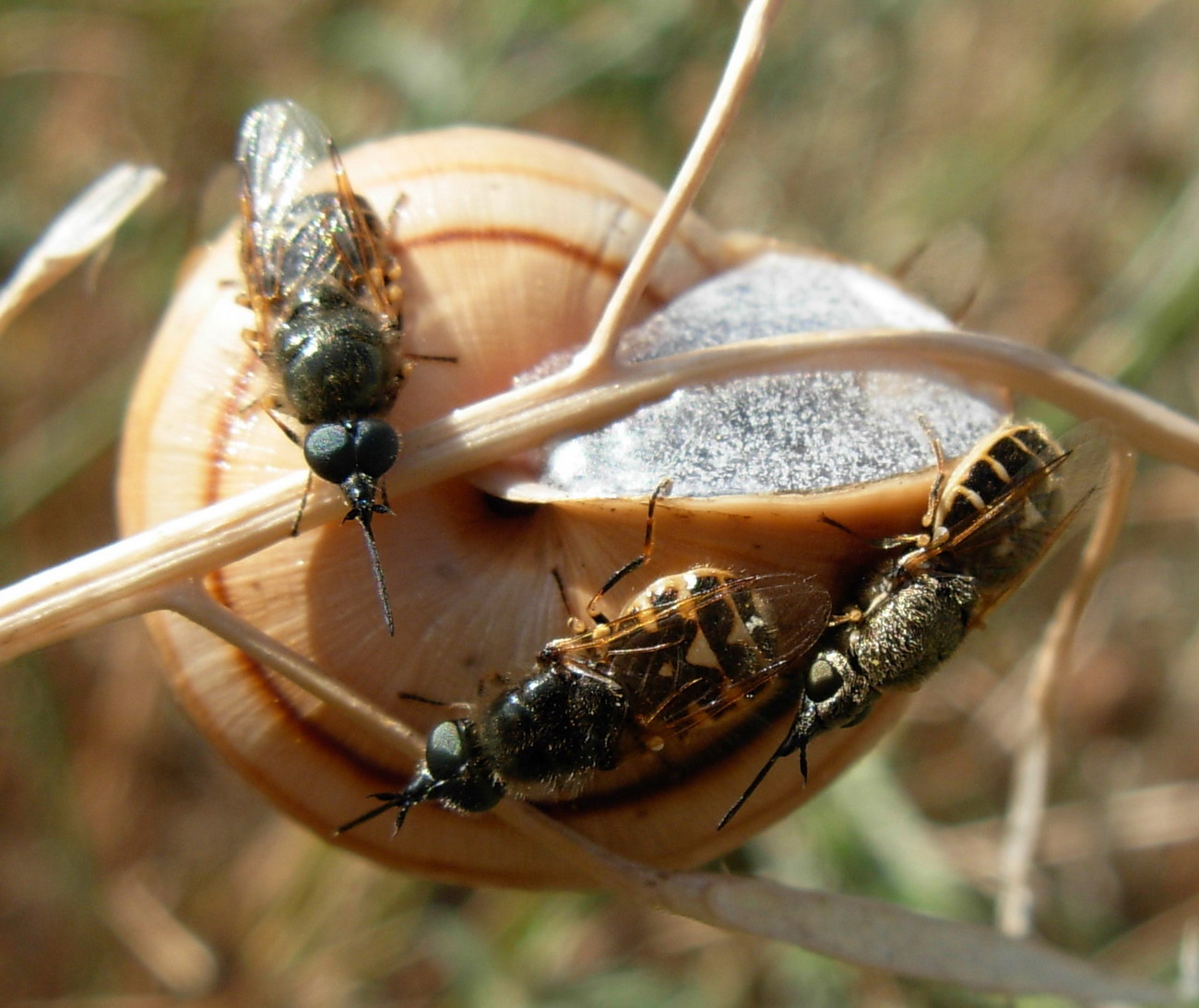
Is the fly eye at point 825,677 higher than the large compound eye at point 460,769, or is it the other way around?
the fly eye at point 825,677

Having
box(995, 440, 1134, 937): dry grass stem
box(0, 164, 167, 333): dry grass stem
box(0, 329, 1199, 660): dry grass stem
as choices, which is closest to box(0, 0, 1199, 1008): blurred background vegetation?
box(995, 440, 1134, 937): dry grass stem

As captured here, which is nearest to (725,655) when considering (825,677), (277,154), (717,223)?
(825,677)

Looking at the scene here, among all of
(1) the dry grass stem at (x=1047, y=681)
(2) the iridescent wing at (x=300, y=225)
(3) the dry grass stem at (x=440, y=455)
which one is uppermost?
(2) the iridescent wing at (x=300, y=225)

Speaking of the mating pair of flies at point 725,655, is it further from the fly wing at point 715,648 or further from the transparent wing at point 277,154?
the transparent wing at point 277,154

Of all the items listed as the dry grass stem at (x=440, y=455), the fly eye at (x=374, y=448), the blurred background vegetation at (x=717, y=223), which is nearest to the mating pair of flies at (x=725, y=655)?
the dry grass stem at (x=440, y=455)

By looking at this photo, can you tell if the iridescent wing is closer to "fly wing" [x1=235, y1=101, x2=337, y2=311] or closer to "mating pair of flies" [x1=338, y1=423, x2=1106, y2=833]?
"fly wing" [x1=235, y1=101, x2=337, y2=311]

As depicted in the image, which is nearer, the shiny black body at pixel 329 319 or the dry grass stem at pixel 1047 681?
the shiny black body at pixel 329 319

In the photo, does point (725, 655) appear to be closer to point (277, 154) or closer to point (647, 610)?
point (647, 610)
